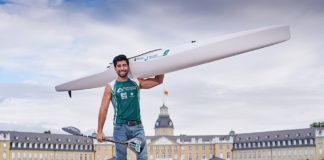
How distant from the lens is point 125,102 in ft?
34.7

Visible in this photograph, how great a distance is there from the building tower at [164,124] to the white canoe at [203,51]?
178 metres

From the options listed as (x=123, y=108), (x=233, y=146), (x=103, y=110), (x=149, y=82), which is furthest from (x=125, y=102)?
(x=233, y=146)

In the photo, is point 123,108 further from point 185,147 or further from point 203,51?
point 185,147

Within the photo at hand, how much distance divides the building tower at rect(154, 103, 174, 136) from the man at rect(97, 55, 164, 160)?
180788 millimetres

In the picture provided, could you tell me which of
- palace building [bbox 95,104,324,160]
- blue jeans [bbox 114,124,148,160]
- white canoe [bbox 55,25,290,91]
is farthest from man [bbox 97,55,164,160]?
palace building [bbox 95,104,324,160]

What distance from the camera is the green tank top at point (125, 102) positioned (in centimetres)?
1058

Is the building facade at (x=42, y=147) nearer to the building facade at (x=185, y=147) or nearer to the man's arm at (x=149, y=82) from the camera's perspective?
the building facade at (x=185, y=147)

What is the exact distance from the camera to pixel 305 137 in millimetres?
152500

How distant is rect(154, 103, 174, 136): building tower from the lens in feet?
627

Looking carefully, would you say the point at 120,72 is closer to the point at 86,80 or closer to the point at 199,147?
the point at 86,80

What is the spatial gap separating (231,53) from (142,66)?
2.09m

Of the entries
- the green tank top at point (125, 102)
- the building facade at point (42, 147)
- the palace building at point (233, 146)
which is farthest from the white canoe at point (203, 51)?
the palace building at point (233, 146)

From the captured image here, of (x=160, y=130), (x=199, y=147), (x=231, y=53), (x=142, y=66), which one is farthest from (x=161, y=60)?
(x=160, y=130)

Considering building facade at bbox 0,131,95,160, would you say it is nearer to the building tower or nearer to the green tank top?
the building tower
